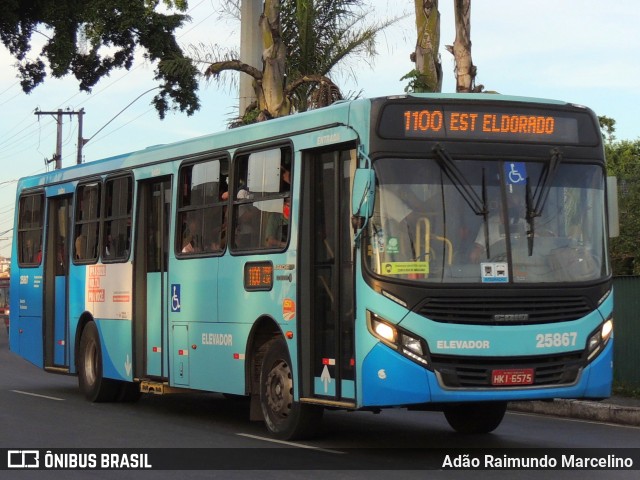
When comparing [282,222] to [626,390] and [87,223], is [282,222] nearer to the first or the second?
[87,223]

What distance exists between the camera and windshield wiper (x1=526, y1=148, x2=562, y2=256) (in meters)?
11.7

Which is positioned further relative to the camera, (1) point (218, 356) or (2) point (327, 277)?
(1) point (218, 356)

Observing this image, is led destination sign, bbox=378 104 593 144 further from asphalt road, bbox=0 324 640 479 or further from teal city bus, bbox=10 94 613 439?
asphalt road, bbox=0 324 640 479

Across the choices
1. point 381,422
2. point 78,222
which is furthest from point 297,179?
point 78,222

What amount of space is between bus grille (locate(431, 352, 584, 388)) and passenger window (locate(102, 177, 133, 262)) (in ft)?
22.7

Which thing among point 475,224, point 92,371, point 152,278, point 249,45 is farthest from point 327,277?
point 249,45

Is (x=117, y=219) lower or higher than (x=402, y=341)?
higher

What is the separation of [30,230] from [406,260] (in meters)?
10.8

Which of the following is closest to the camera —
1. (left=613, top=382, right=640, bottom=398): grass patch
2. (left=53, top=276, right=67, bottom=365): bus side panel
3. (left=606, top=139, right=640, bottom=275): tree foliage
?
(left=613, top=382, right=640, bottom=398): grass patch

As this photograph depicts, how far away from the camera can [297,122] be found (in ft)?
42.7

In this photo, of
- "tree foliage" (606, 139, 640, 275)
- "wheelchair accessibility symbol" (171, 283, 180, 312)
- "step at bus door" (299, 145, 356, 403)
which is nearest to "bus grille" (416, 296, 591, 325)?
"step at bus door" (299, 145, 356, 403)

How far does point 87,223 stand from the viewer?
18.6 m

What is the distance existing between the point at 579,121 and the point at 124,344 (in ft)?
24.0

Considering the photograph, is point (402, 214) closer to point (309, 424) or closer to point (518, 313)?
point (518, 313)
